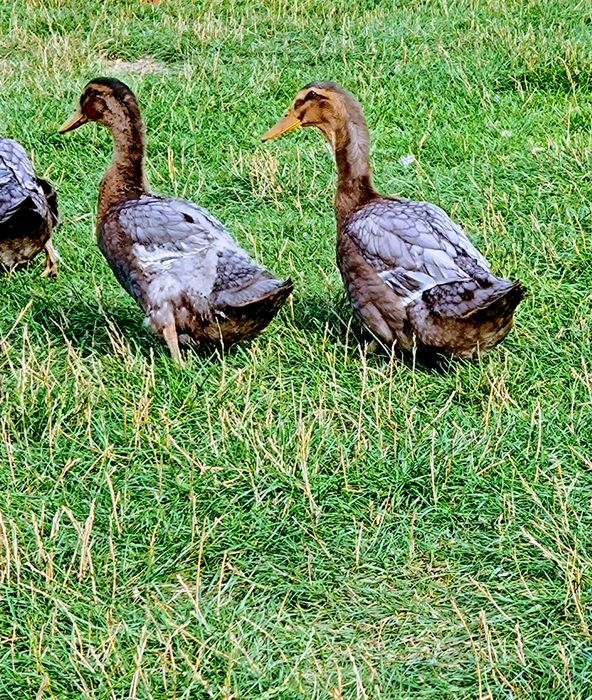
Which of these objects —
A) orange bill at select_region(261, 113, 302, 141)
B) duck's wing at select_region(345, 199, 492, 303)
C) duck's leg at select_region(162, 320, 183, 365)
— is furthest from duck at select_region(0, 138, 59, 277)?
duck's wing at select_region(345, 199, 492, 303)

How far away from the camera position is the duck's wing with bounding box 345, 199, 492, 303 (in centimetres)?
482

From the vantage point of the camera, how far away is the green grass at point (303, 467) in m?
3.38

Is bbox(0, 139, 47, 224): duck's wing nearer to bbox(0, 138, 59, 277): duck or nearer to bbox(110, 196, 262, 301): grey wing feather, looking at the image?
bbox(0, 138, 59, 277): duck

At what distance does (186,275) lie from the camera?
194 inches

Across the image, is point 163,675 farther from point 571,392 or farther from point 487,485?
point 571,392

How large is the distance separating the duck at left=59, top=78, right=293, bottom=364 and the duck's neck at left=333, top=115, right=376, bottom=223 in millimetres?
564

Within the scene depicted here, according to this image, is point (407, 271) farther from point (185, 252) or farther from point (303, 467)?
point (303, 467)

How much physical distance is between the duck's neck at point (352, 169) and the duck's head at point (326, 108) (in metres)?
0.04

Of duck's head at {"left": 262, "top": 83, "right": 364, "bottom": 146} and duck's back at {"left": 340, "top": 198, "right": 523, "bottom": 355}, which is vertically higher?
duck's head at {"left": 262, "top": 83, "right": 364, "bottom": 146}

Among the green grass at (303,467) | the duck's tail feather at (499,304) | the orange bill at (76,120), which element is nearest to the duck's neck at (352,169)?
the green grass at (303,467)

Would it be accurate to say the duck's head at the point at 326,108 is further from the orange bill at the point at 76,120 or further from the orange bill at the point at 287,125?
the orange bill at the point at 76,120

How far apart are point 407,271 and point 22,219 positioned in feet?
7.08

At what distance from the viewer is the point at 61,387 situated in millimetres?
4676

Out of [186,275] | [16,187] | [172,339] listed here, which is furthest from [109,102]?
[172,339]
